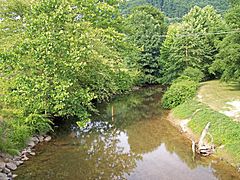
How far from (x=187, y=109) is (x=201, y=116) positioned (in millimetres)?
2650

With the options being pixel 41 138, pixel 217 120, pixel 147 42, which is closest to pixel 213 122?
pixel 217 120

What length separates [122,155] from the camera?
51.1ft

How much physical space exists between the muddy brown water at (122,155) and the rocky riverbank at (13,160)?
27 centimetres

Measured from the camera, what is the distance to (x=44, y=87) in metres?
14.9

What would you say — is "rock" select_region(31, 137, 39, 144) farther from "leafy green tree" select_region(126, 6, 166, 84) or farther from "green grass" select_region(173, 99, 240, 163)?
"leafy green tree" select_region(126, 6, 166, 84)

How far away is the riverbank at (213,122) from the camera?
47.0ft

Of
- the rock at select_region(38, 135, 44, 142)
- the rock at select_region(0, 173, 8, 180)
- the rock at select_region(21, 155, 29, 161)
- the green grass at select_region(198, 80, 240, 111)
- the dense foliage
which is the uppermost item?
the dense foliage

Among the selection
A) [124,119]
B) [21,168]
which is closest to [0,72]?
[21,168]

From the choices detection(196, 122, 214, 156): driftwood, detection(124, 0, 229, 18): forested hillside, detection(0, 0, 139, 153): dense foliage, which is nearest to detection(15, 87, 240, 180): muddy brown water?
detection(196, 122, 214, 156): driftwood

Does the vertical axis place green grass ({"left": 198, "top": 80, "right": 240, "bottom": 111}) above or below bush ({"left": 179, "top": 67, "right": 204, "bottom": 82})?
below

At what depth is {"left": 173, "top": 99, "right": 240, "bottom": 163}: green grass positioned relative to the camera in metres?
14.3

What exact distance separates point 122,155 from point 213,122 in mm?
5433

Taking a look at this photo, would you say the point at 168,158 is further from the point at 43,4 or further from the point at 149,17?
the point at 149,17

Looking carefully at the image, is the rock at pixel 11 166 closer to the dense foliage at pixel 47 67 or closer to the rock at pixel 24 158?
the rock at pixel 24 158
